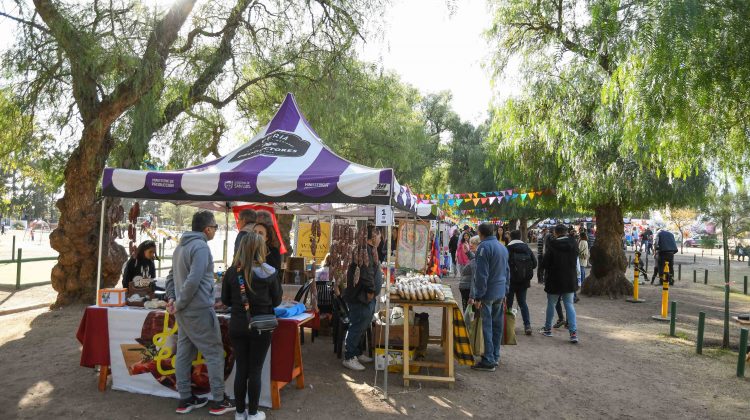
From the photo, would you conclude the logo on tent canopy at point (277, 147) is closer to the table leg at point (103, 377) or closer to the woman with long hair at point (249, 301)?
the woman with long hair at point (249, 301)

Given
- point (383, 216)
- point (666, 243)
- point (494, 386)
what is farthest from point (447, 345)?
point (666, 243)

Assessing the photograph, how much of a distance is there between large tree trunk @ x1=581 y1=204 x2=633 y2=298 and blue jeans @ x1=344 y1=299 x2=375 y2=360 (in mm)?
9720

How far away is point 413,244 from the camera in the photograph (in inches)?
399

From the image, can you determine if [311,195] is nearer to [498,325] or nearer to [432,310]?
[498,325]

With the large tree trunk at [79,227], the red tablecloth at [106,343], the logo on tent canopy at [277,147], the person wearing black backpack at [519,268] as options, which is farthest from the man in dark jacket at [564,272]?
the large tree trunk at [79,227]

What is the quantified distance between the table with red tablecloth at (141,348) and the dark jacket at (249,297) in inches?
29.3

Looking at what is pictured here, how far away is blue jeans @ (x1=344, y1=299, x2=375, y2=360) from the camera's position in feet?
19.6

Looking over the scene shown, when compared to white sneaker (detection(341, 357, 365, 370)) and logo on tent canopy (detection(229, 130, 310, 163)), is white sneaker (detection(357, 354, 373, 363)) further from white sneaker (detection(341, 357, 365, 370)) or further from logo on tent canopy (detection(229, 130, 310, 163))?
logo on tent canopy (detection(229, 130, 310, 163))

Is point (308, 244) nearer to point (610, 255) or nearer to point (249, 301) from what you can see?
point (249, 301)

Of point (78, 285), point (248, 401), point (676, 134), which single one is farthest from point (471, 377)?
point (78, 285)

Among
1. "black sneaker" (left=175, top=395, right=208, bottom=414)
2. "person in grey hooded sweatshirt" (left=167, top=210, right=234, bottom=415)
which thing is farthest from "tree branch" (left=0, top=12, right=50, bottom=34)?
"black sneaker" (left=175, top=395, right=208, bottom=414)

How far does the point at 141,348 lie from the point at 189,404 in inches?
34.8

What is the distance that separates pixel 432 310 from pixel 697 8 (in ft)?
25.9

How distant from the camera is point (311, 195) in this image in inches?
210
